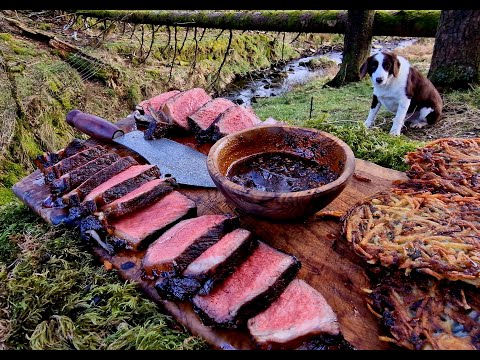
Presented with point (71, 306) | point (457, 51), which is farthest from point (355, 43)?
point (71, 306)

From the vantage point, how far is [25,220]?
2.62 meters

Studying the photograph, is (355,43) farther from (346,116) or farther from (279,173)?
(279,173)

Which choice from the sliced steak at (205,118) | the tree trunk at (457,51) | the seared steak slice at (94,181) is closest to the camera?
the seared steak slice at (94,181)

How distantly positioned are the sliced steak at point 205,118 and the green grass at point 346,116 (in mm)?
904

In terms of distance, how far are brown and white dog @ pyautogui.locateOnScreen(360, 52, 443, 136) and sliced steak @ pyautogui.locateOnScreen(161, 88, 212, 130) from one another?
10.4 ft

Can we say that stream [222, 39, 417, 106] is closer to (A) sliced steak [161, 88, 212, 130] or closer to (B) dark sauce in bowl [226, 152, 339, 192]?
(A) sliced steak [161, 88, 212, 130]

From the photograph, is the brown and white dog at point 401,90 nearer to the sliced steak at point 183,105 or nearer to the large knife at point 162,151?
the sliced steak at point 183,105

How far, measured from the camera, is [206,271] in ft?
5.82

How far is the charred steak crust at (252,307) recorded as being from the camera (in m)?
1.64

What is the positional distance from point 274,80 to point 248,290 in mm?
10826

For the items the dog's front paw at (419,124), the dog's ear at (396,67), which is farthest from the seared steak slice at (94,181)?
the dog's front paw at (419,124)

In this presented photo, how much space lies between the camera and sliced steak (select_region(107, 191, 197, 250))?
7.07 feet

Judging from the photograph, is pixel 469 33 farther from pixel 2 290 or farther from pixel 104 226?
pixel 2 290
